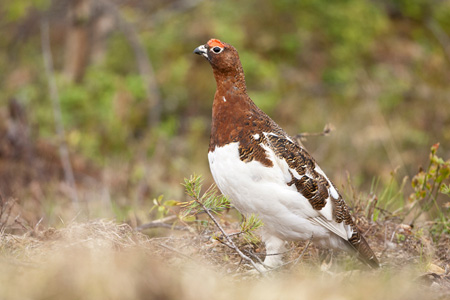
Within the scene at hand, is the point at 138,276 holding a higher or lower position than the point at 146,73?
higher

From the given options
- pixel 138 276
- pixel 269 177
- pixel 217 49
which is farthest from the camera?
pixel 217 49

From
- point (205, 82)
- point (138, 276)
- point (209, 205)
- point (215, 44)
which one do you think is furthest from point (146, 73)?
point (138, 276)

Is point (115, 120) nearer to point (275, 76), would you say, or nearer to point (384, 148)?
point (275, 76)

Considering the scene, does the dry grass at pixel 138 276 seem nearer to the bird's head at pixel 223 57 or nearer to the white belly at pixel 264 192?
the white belly at pixel 264 192

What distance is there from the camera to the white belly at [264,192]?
304 centimetres

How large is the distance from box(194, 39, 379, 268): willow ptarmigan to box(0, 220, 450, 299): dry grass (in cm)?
20

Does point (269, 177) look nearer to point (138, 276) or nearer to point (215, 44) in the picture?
point (215, 44)

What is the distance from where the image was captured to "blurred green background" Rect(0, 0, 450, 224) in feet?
25.0

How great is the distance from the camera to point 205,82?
30.3 feet

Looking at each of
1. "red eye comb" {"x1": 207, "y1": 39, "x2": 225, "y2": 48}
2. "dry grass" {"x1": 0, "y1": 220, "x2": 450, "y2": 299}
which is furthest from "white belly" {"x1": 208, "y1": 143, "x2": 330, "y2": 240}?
"red eye comb" {"x1": 207, "y1": 39, "x2": 225, "y2": 48}

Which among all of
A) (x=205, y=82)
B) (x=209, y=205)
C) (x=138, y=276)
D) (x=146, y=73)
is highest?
(x=138, y=276)

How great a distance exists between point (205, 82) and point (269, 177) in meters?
6.33

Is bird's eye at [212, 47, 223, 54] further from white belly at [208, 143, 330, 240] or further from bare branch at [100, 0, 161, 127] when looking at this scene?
bare branch at [100, 0, 161, 127]

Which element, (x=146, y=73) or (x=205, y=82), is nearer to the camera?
(x=146, y=73)
